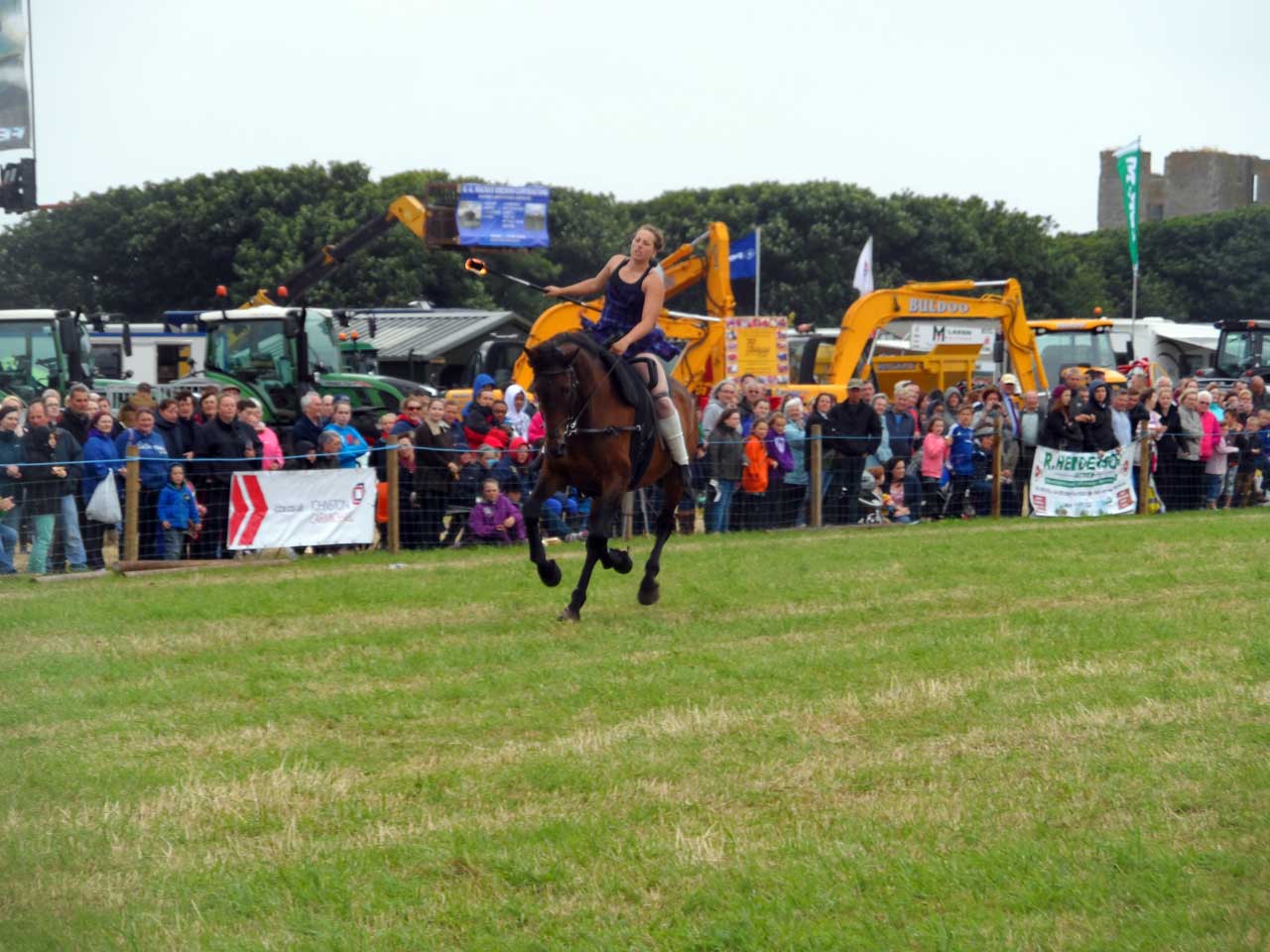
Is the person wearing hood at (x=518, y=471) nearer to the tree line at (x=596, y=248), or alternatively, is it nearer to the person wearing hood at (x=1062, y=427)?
the person wearing hood at (x=1062, y=427)

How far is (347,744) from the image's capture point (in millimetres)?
7758

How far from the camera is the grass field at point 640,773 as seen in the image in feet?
17.2

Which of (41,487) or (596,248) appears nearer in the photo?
(41,487)

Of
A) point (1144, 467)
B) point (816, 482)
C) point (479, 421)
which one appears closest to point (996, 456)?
point (1144, 467)

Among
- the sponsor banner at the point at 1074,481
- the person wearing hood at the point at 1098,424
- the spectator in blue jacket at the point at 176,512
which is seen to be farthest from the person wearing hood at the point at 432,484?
the person wearing hood at the point at 1098,424

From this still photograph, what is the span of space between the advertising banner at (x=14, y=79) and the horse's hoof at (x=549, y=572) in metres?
4.56

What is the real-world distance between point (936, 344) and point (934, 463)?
25.6ft

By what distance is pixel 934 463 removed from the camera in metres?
21.6

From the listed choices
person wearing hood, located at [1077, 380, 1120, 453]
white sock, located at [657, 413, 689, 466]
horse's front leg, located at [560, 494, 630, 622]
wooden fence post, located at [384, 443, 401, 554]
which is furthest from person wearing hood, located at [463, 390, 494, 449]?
person wearing hood, located at [1077, 380, 1120, 453]

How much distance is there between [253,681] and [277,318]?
1852 centimetres

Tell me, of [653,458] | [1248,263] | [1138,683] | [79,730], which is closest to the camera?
[79,730]

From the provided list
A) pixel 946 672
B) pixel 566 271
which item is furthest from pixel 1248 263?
pixel 946 672

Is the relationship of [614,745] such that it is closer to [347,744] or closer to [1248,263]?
[347,744]

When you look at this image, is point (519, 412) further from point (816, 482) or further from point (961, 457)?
point (961, 457)
